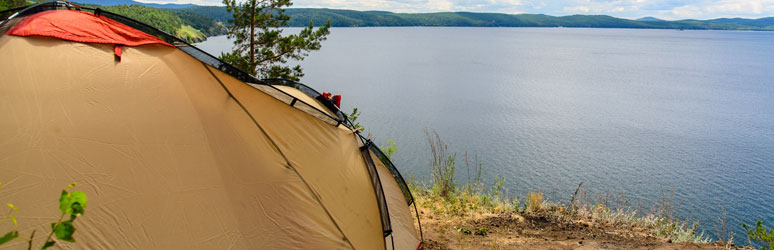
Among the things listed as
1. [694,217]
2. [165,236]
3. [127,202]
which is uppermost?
[127,202]

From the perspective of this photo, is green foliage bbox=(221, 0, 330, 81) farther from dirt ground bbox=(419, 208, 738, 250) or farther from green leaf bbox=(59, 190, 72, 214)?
green leaf bbox=(59, 190, 72, 214)

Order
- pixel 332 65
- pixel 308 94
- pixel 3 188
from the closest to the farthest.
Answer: pixel 3 188 → pixel 308 94 → pixel 332 65

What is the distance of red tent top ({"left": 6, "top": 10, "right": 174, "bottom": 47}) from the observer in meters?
4.00

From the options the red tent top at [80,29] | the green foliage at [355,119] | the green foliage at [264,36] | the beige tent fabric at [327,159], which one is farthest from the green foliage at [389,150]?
the red tent top at [80,29]

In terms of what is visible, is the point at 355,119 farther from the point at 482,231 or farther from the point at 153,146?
the point at 153,146

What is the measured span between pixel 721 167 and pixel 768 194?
3.33 metres

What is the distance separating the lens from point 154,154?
394 centimetres

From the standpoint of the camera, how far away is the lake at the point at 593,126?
16.5 metres

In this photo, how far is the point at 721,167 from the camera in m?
18.9

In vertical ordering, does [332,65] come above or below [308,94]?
below

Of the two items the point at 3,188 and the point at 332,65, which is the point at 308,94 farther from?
the point at 332,65

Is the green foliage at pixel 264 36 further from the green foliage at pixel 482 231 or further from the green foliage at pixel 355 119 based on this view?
the green foliage at pixel 482 231

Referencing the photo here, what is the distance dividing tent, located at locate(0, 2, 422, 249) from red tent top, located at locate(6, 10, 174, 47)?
1 centimetres

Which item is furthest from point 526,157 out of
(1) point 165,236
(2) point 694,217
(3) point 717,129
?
(1) point 165,236
